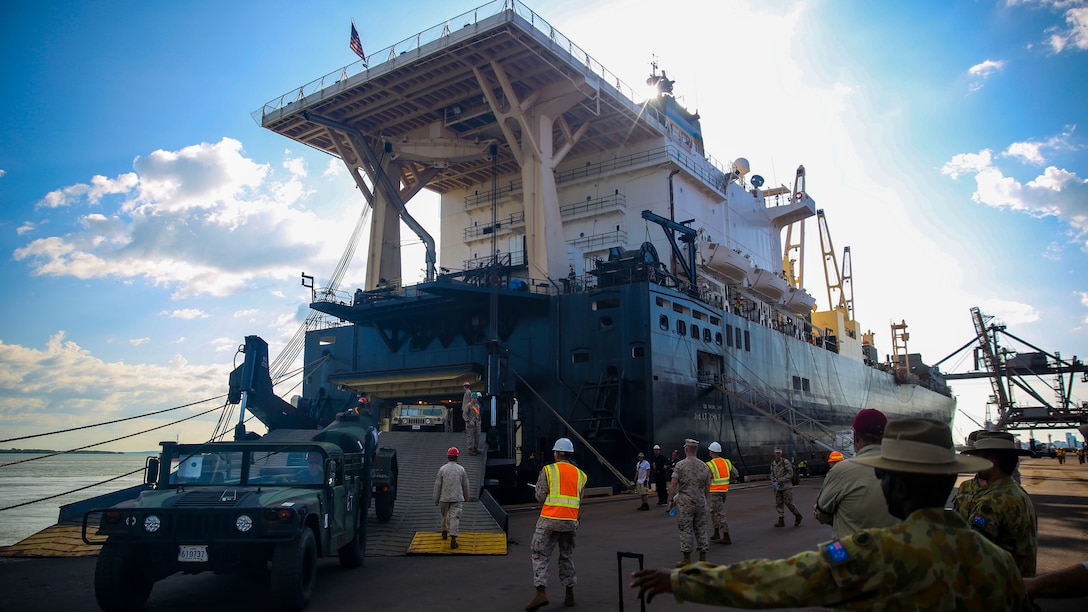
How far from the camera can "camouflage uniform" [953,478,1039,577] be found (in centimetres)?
412

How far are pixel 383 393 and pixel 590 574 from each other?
1751 centimetres

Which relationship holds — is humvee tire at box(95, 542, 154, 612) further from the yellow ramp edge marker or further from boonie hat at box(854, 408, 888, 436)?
boonie hat at box(854, 408, 888, 436)

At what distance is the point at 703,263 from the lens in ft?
96.2

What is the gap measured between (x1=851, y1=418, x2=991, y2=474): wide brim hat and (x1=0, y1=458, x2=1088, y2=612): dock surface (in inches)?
182

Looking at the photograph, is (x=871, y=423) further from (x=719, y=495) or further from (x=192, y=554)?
(x=719, y=495)

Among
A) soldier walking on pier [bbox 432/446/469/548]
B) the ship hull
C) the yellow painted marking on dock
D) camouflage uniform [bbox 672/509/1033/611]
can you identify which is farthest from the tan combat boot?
the ship hull

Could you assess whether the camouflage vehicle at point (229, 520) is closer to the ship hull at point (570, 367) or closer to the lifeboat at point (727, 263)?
the ship hull at point (570, 367)

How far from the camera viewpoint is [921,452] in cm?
265

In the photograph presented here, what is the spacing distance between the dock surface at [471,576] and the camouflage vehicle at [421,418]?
7.08 metres

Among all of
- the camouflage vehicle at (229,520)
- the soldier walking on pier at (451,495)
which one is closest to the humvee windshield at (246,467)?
the camouflage vehicle at (229,520)

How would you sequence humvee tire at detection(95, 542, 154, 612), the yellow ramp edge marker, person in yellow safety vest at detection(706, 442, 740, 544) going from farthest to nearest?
person in yellow safety vest at detection(706, 442, 740, 544) < the yellow ramp edge marker < humvee tire at detection(95, 542, 154, 612)

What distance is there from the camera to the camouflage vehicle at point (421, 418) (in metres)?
20.0

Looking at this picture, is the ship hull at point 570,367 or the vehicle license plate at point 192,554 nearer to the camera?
the vehicle license plate at point 192,554

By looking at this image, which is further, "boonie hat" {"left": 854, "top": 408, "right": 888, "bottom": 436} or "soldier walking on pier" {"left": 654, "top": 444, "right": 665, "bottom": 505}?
"soldier walking on pier" {"left": 654, "top": 444, "right": 665, "bottom": 505}
